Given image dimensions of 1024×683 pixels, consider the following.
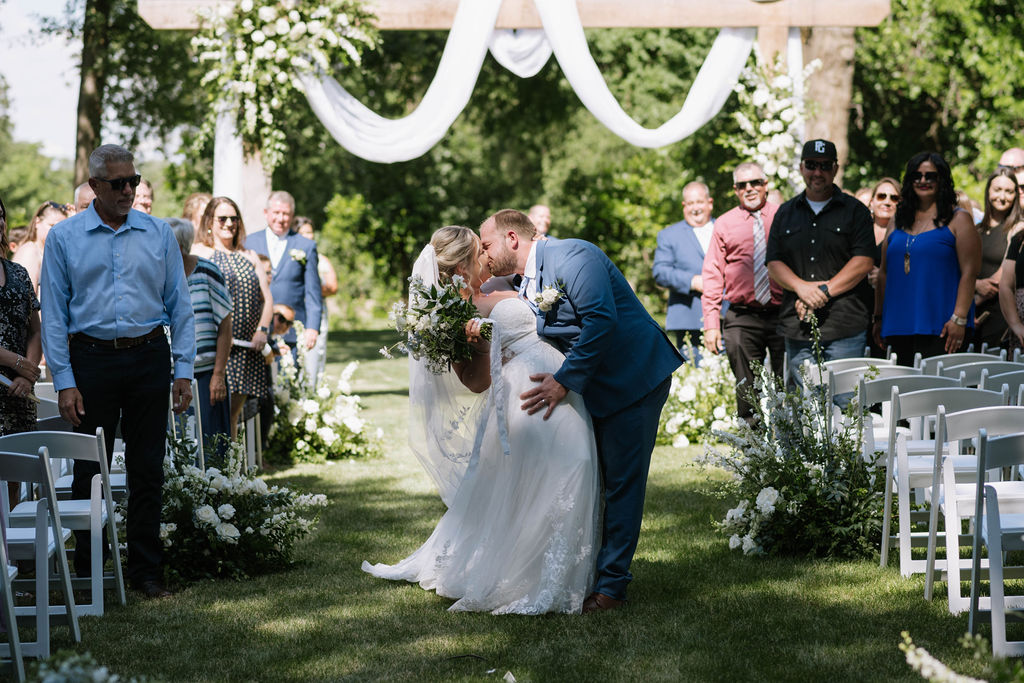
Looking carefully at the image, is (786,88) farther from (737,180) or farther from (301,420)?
(301,420)

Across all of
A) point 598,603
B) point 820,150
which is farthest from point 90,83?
point 598,603

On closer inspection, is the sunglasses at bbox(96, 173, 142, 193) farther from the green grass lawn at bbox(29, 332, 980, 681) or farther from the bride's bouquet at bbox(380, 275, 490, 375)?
the green grass lawn at bbox(29, 332, 980, 681)

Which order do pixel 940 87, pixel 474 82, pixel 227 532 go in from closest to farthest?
pixel 227 532, pixel 474 82, pixel 940 87

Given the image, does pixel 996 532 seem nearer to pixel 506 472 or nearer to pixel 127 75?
pixel 506 472

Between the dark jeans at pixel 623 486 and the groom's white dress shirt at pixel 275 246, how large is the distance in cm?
532

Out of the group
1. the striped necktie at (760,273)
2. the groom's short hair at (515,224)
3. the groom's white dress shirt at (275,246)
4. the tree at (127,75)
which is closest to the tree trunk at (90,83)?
the tree at (127,75)

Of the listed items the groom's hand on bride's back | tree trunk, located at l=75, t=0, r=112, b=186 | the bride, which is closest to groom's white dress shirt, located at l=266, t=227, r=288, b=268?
the bride

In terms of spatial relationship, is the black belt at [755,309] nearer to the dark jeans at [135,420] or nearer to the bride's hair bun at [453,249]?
the bride's hair bun at [453,249]

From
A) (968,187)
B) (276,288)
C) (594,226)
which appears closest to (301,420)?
(276,288)

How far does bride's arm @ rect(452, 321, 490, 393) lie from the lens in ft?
17.8

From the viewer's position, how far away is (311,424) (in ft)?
32.1

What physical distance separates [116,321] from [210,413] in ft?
7.44

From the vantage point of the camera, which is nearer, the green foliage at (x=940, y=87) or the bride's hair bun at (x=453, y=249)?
the bride's hair bun at (x=453, y=249)

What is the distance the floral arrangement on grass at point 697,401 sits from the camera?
10.3m
